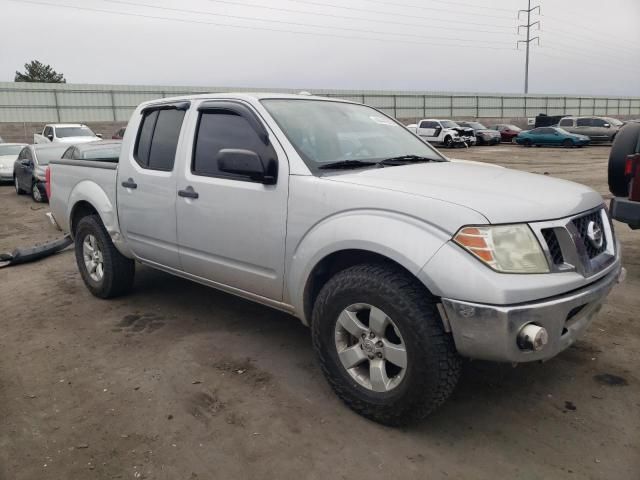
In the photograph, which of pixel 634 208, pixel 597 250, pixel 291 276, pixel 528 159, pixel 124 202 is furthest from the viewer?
pixel 528 159

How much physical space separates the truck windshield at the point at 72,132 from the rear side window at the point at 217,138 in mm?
17662

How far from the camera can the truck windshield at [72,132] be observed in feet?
64.5

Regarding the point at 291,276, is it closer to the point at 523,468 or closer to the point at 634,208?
the point at 523,468

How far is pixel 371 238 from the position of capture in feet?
9.00

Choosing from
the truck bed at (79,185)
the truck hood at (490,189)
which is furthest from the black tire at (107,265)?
the truck hood at (490,189)

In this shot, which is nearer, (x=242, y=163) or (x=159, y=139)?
(x=242, y=163)

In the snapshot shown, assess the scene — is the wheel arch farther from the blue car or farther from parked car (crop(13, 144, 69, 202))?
the blue car

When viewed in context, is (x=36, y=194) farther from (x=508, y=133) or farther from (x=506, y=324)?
(x=508, y=133)

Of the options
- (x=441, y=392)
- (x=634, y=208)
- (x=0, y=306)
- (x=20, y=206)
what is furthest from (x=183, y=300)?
(x=20, y=206)

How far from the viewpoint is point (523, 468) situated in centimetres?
252

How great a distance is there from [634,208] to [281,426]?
3.89 m

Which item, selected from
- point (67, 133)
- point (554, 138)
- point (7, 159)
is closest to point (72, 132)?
point (67, 133)

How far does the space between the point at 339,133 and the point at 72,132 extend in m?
19.1

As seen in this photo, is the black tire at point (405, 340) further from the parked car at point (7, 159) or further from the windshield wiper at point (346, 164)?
the parked car at point (7, 159)
